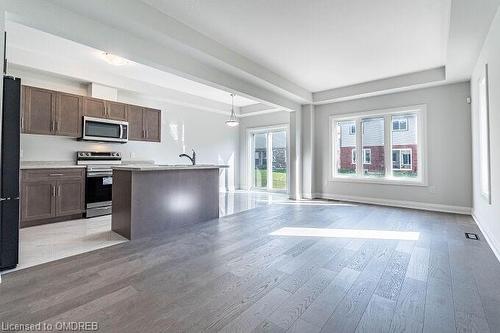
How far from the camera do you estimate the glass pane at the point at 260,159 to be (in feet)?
27.3

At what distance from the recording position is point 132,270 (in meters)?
2.24

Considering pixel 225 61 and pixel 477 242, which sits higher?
pixel 225 61

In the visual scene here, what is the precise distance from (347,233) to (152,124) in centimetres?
471

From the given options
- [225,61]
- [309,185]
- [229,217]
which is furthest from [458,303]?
[309,185]

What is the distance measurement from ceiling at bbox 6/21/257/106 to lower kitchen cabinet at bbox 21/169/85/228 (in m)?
1.88

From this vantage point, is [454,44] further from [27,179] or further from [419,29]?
[27,179]

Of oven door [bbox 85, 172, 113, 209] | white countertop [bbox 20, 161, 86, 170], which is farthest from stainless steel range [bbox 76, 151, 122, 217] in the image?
white countertop [bbox 20, 161, 86, 170]

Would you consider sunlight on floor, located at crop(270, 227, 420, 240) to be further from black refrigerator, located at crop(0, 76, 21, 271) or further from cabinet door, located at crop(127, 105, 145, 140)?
cabinet door, located at crop(127, 105, 145, 140)

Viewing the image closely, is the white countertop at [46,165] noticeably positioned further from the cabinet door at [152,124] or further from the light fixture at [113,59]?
the light fixture at [113,59]

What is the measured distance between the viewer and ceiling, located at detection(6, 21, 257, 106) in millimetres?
3569

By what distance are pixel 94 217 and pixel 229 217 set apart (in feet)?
8.09

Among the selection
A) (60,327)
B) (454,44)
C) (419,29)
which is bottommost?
(60,327)

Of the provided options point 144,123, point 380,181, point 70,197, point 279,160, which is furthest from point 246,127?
point 70,197

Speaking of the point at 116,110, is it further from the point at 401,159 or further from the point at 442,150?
the point at 442,150
